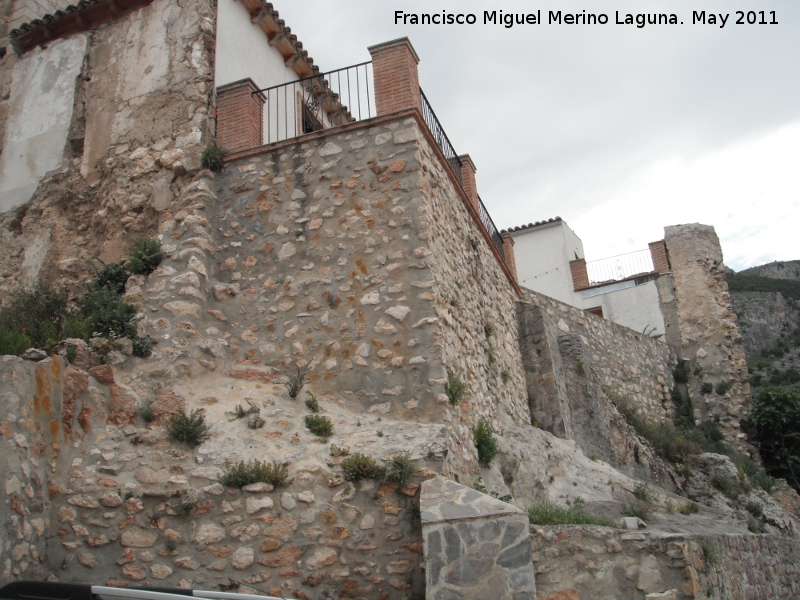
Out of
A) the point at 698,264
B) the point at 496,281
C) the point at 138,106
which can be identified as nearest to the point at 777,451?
the point at 698,264

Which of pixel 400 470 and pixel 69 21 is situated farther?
pixel 69 21

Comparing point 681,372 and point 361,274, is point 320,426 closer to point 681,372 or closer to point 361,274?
point 361,274

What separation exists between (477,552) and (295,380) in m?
2.88

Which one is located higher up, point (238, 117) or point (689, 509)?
point (238, 117)

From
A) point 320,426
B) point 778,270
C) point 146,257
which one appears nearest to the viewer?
point 320,426

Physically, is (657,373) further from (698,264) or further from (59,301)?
(59,301)

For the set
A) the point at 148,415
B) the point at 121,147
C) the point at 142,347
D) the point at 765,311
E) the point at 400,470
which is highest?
the point at 765,311

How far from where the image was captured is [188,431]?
7016 millimetres

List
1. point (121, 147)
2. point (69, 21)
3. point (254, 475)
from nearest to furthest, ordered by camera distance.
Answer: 1. point (254, 475)
2. point (121, 147)
3. point (69, 21)

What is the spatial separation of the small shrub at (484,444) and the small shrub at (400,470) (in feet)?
5.80

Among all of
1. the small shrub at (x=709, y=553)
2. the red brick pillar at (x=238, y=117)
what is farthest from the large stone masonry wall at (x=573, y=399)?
the red brick pillar at (x=238, y=117)

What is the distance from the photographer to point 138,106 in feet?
33.2

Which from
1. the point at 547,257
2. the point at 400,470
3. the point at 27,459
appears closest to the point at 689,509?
the point at 400,470

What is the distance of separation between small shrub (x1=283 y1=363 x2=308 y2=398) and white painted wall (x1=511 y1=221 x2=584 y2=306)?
15596 millimetres
